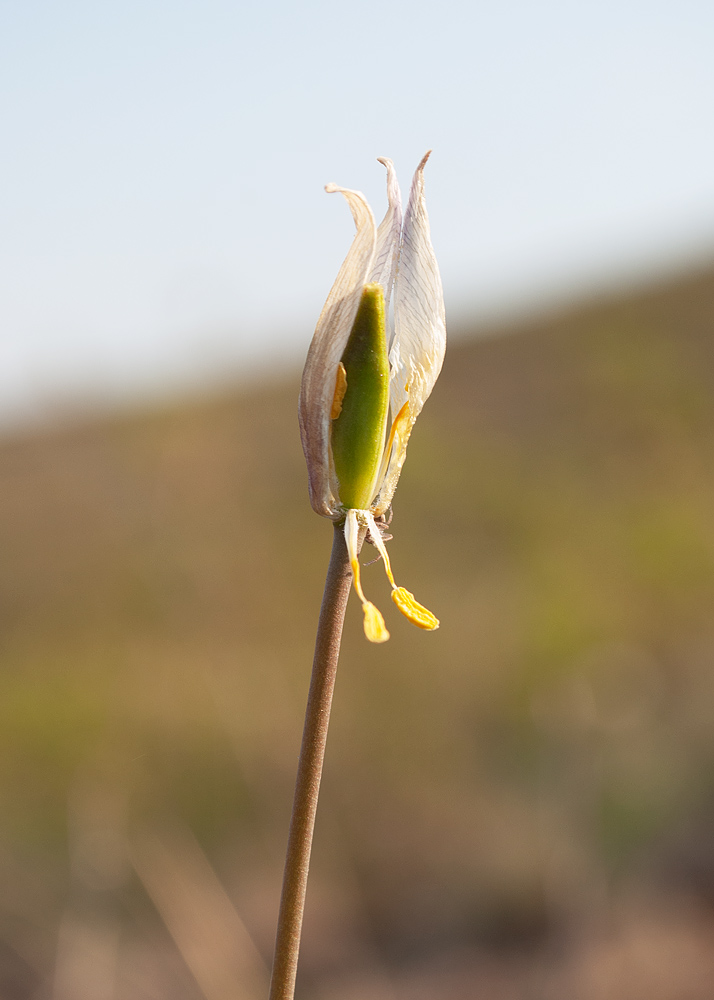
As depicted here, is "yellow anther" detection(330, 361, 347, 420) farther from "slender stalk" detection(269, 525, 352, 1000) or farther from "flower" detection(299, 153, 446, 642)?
"slender stalk" detection(269, 525, 352, 1000)

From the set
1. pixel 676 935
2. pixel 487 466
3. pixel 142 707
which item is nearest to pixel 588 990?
pixel 676 935

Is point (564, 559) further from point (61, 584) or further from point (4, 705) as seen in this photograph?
point (61, 584)

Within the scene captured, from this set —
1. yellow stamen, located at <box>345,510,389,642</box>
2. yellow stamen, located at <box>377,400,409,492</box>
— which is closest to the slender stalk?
yellow stamen, located at <box>345,510,389,642</box>

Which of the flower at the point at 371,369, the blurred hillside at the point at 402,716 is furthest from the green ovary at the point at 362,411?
the blurred hillside at the point at 402,716

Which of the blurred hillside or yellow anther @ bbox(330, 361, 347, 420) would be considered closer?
yellow anther @ bbox(330, 361, 347, 420)

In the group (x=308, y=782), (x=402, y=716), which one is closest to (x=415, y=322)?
(x=308, y=782)

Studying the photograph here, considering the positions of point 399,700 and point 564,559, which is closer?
point 399,700
